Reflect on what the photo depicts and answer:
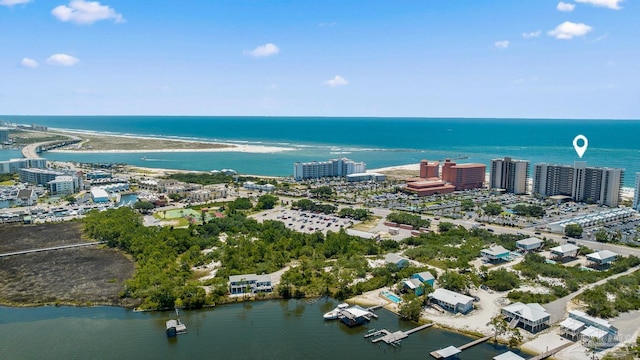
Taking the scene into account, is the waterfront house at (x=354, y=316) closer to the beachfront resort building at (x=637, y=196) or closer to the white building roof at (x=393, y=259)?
the white building roof at (x=393, y=259)

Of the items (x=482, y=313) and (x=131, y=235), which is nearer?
(x=482, y=313)

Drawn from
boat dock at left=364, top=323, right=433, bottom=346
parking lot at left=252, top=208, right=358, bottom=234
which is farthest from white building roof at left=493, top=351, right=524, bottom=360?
parking lot at left=252, top=208, right=358, bottom=234

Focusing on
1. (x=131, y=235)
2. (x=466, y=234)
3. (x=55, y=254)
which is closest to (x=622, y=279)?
(x=466, y=234)

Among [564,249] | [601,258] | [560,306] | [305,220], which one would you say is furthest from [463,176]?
[560,306]

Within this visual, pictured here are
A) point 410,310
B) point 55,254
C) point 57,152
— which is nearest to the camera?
point 410,310

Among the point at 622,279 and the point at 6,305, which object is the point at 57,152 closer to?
the point at 6,305

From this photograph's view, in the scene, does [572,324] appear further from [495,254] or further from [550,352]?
[495,254]

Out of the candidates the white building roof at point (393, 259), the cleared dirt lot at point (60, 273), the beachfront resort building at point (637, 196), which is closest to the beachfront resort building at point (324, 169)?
the cleared dirt lot at point (60, 273)

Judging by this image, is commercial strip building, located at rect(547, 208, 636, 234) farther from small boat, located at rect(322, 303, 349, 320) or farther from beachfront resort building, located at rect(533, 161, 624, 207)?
small boat, located at rect(322, 303, 349, 320)
